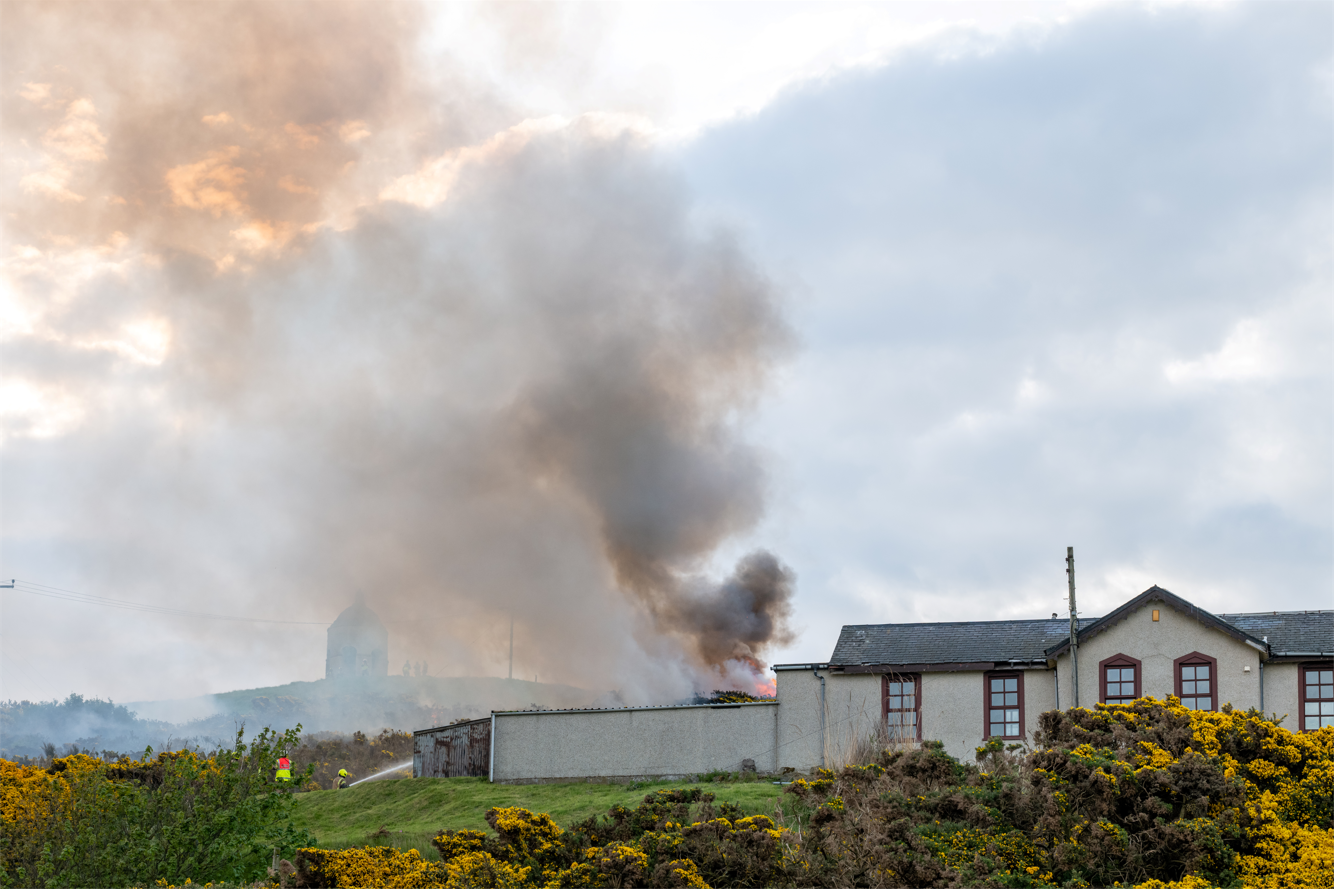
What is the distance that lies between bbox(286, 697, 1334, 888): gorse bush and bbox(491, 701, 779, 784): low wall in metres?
11.9

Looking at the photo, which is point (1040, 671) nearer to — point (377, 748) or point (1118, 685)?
point (1118, 685)

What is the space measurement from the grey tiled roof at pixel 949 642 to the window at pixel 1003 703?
521mm

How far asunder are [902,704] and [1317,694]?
9749 millimetres

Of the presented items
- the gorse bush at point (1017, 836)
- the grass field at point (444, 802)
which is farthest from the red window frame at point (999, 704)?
the gorse bush at point (1017, 836)

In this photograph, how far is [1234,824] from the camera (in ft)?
50.2

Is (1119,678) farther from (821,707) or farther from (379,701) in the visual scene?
(379,701)

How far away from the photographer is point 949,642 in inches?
1213

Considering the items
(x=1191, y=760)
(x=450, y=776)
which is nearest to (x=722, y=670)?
(x=450, y=776)

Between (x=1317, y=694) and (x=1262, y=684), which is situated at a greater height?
(x=1262, y=684)

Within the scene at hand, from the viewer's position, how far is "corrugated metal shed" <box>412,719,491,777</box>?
32375 millimetres

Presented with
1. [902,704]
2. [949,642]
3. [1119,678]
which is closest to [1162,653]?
[1119,678]

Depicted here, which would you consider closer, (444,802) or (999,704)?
(444,802)

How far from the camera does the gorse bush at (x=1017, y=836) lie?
1466 cm

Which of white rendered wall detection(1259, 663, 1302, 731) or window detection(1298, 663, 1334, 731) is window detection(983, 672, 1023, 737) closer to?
white rendered wall detection(1259, 663, 1302, 731)
